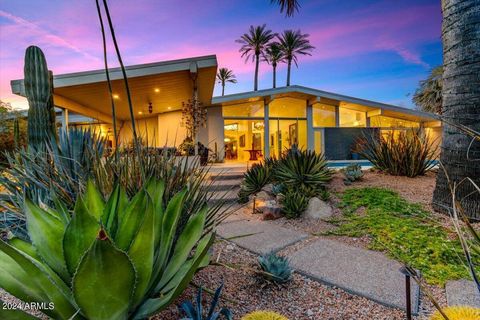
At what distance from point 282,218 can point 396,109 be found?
13.3 m

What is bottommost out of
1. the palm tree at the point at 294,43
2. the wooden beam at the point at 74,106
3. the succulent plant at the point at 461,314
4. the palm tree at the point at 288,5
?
the succulent plant at the point at 461,314

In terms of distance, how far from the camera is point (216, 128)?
15234 mm

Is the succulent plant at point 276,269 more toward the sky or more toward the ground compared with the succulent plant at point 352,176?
more toward the ground

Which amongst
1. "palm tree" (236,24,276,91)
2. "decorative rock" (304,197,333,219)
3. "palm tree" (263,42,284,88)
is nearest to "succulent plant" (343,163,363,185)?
"decorative rock" (304,197,333,219)

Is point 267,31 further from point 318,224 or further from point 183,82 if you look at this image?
point 318,224

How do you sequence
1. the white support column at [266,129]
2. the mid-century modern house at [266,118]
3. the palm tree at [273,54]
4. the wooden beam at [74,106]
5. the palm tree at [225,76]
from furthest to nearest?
the palm tree at [225,76] < the palm tree at [273,54] < the white support column at [266,129] < the mid-century modern house at [266,118] < the wooden beam at [74,106]

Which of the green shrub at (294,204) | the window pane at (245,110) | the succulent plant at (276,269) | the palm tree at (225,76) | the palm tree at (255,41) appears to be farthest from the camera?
the palm tree at (225,76)

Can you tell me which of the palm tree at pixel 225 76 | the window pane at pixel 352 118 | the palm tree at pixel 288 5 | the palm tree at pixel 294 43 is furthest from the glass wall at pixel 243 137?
the palm tree at pixel 225 76

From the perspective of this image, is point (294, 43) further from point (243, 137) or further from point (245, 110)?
point (243, 137)

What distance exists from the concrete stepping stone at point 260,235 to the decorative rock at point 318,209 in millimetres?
727

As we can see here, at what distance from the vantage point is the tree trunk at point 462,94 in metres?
3.77

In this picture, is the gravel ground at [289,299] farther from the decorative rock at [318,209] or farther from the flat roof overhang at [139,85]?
the flat roof overhang at [139,85]

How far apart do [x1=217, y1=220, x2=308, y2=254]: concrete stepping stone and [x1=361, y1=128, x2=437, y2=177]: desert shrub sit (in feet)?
11.7

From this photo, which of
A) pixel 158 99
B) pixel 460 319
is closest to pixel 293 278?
pixel 460 319
